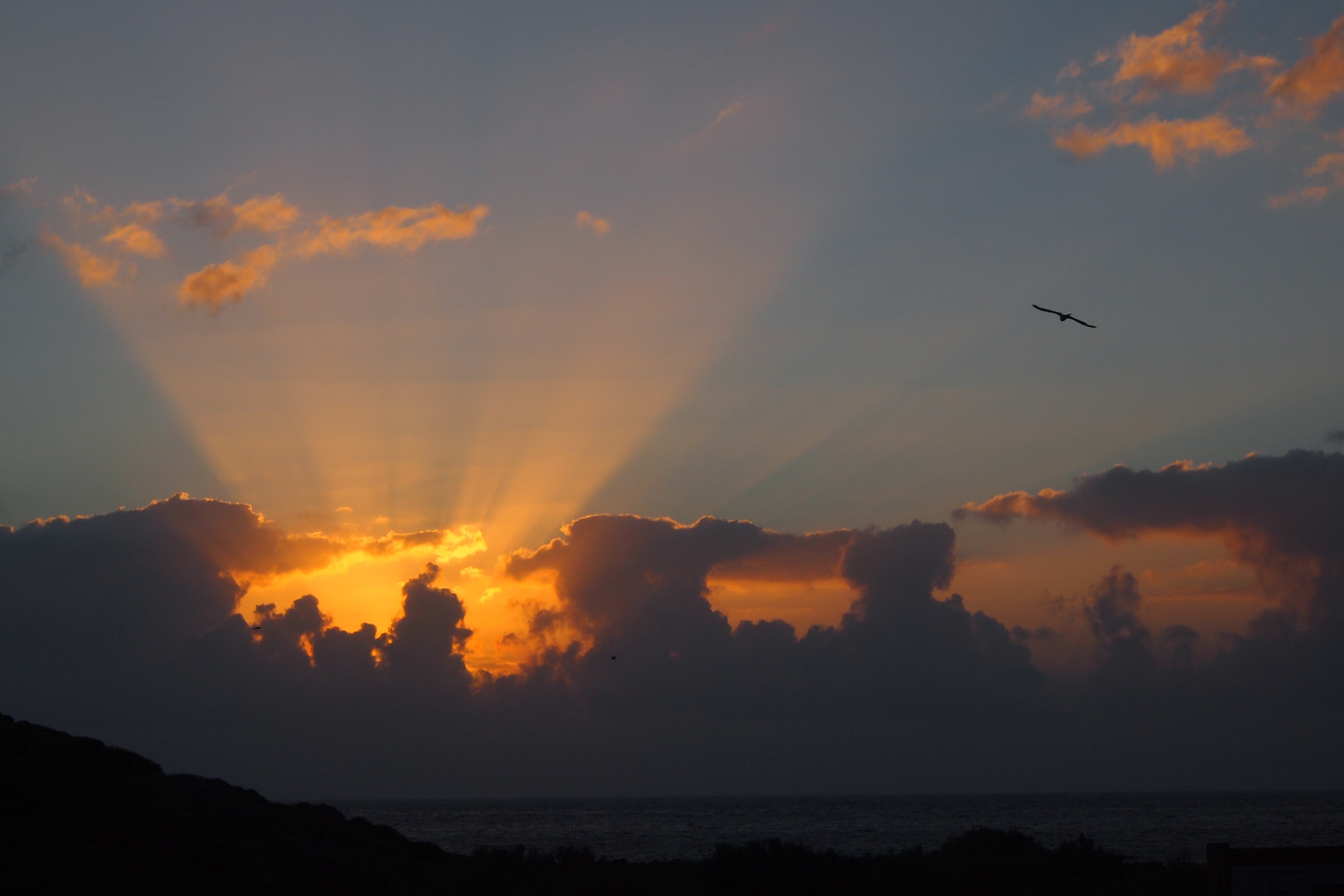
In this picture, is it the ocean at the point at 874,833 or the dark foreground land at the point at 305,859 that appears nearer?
the dark foreground land at the point at 305,859

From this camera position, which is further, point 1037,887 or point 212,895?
point 1037,887

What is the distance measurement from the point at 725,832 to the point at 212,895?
8615 centimetres

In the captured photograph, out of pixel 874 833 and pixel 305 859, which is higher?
pixel 305 859

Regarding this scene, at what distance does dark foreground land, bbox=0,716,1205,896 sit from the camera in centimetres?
2191

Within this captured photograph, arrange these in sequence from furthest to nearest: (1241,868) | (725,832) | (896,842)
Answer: (725,832) → (896,842) → (1241,868)

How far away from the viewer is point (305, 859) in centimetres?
2684

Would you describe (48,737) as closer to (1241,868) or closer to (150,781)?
(150,781)

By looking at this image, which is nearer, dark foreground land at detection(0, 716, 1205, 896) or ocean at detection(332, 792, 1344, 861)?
dark foreground land at detection(0, 716, 1205, 896)

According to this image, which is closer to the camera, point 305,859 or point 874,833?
point 305,859

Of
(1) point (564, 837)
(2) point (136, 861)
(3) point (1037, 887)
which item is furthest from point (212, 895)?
(1) point (564, 837)

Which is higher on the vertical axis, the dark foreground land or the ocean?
the dark foreground land

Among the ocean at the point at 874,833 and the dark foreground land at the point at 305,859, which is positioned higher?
the dark foreground land at the point at 305,859

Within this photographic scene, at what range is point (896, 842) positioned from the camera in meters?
78.2

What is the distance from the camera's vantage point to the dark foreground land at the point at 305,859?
2191cm
